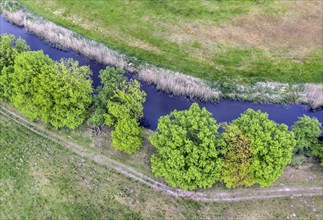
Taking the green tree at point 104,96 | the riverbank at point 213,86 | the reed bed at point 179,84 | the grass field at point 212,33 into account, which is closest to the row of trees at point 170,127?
the green tree at point 104,96

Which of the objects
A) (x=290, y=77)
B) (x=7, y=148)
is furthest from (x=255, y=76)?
(x=7, y=148)

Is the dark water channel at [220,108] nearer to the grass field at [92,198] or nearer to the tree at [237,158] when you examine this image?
the grass field at [92,198]

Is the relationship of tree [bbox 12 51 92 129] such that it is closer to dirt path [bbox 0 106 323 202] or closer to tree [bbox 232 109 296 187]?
dirt path [bbox 0 106 323 202]

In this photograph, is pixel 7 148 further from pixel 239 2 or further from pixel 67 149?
pixel 239 2

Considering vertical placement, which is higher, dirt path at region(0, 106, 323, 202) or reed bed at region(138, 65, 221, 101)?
reed bed at region(138, 65, 221, 101)

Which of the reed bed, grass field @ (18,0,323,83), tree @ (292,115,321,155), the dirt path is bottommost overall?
the dirt path

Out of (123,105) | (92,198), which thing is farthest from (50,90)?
(92,198)

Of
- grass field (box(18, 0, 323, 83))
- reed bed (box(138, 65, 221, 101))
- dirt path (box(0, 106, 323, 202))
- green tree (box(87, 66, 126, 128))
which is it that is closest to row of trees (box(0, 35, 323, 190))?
green tree (box(87, 66, 126, 128))
